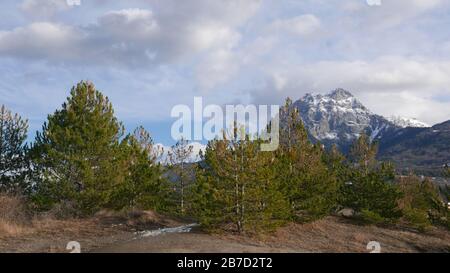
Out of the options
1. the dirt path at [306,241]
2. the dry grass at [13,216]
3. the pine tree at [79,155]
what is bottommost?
the dirt path at [306,241]

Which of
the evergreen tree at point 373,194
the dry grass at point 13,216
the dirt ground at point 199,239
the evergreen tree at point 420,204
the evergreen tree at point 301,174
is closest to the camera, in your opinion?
the dirt ground at point 199,239

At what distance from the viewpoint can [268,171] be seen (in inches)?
820

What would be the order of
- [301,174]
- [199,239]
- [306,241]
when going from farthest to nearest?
1. [301,174]
2. [306,241]
3. [199,239]

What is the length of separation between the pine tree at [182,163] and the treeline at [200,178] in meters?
6.23

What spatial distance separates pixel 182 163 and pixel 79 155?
748 inches

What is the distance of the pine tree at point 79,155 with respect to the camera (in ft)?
75.4

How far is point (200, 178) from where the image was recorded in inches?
837

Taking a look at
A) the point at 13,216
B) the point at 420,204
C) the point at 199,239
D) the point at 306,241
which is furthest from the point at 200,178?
the point at 420,204

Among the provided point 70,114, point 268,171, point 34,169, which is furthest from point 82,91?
point 268,171

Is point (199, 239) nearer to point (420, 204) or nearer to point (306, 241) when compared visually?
point (306, 241)

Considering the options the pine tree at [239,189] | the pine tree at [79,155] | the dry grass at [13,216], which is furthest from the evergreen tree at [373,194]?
the dry grass at [13,216]

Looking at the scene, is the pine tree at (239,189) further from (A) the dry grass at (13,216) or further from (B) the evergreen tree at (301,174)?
(A) the dry grass at (13,216)
